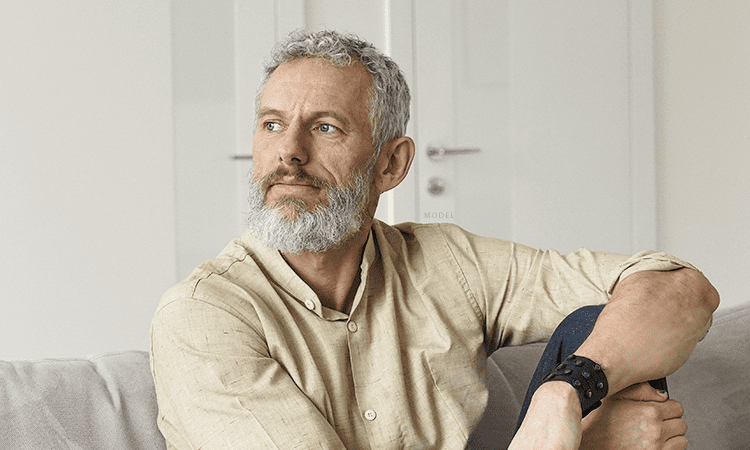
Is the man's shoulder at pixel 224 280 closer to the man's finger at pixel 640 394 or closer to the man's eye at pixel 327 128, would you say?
the man's eye at pixel 327 128

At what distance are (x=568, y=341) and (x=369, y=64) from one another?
2.13 feet

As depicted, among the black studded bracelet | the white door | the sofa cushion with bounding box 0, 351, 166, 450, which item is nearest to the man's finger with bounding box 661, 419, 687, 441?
the black studded bracelet

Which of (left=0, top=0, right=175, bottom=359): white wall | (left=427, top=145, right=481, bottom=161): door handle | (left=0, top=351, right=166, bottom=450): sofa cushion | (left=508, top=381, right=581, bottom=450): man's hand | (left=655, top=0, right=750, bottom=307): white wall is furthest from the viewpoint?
(left=655, top=0, right=750, bottom=307): white wall

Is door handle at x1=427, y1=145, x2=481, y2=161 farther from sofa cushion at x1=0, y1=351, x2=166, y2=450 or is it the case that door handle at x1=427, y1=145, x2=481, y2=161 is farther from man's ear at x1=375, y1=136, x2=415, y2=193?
sofa cushion at x1=0, y1=351, x2=166, y2=450

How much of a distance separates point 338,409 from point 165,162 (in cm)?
189

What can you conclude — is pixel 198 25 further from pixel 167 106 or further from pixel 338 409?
pixel 338 409

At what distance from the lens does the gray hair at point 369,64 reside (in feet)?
4.52

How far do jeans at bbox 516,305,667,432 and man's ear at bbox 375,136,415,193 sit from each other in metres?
0.47

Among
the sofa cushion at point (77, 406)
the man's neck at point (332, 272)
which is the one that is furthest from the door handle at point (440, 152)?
the sofa cushion at point (77, 406)

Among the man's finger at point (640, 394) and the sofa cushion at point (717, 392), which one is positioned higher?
the man's finger at point (640, 394)

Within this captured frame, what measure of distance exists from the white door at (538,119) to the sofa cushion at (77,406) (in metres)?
1.93

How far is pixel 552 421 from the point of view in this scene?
0.99 meters

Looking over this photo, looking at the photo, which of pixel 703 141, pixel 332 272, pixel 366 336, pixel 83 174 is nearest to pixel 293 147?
pixel 332 272

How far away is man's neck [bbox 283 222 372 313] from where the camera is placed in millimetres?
1346
